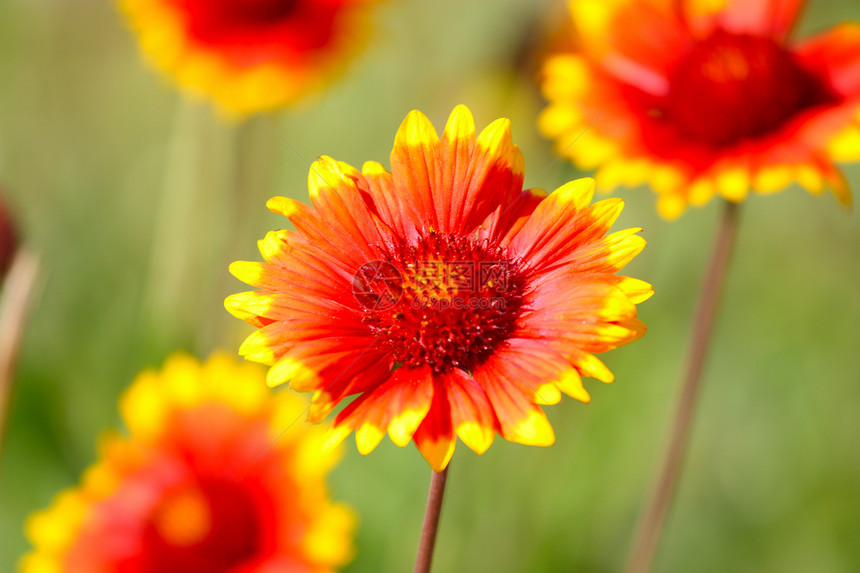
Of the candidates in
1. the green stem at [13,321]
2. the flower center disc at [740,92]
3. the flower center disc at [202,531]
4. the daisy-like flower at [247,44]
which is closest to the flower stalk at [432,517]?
the flower center disc at [202,531]

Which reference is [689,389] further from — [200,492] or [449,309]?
[200,492]

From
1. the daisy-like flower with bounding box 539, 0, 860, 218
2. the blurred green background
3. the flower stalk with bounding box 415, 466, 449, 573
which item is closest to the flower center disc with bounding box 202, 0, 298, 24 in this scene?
the blurred green background

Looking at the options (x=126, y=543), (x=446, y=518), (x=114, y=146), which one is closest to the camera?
(x=126, y=543)

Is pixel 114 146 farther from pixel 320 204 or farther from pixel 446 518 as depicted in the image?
pixel 320 204

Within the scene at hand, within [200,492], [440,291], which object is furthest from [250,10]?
[440,291]

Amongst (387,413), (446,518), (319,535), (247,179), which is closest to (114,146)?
A: (247,179)

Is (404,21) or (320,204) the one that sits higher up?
(404,21)

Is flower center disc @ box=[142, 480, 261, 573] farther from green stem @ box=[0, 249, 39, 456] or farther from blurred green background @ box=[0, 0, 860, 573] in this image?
blurred green background @ box=[0, 0, 860, 573]
